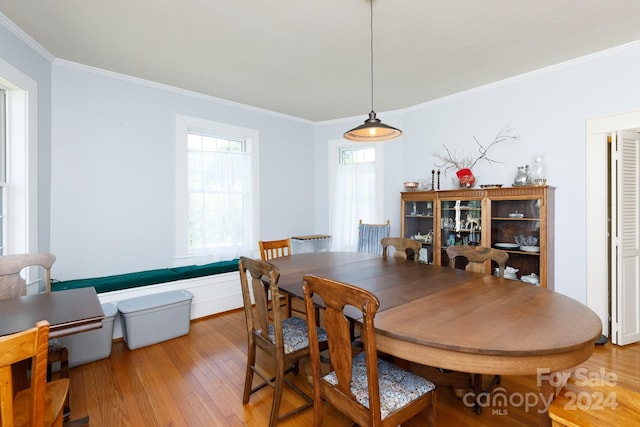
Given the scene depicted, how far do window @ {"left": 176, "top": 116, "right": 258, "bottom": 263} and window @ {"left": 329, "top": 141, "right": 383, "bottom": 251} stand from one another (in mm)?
1281

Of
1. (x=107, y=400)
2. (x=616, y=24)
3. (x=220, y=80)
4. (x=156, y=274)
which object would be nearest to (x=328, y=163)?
(x=220, y=80)

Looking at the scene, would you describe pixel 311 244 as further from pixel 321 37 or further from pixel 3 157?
pixel 3 157

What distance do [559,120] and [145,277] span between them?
14.7ft

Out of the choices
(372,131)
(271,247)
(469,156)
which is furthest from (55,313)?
(469,156)

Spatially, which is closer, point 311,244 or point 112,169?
point 112,169

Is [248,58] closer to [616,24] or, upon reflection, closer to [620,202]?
[616,24]

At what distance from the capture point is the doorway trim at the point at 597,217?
9.27ft

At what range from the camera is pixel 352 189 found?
473 centimetres

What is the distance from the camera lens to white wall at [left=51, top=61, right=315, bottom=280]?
9.64 ft

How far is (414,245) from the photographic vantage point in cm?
284

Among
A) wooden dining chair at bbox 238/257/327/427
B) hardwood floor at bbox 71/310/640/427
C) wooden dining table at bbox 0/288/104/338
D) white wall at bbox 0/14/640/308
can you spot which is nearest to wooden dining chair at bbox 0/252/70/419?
wooden dining table at bbox 0/288/104/338

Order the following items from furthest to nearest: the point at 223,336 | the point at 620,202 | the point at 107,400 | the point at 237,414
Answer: the point at 223,336
the point at 620,202
the point at 107,400
the point at 237,414

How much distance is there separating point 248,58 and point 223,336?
8.96 feet

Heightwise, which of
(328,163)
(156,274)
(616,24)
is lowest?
(156,274)
